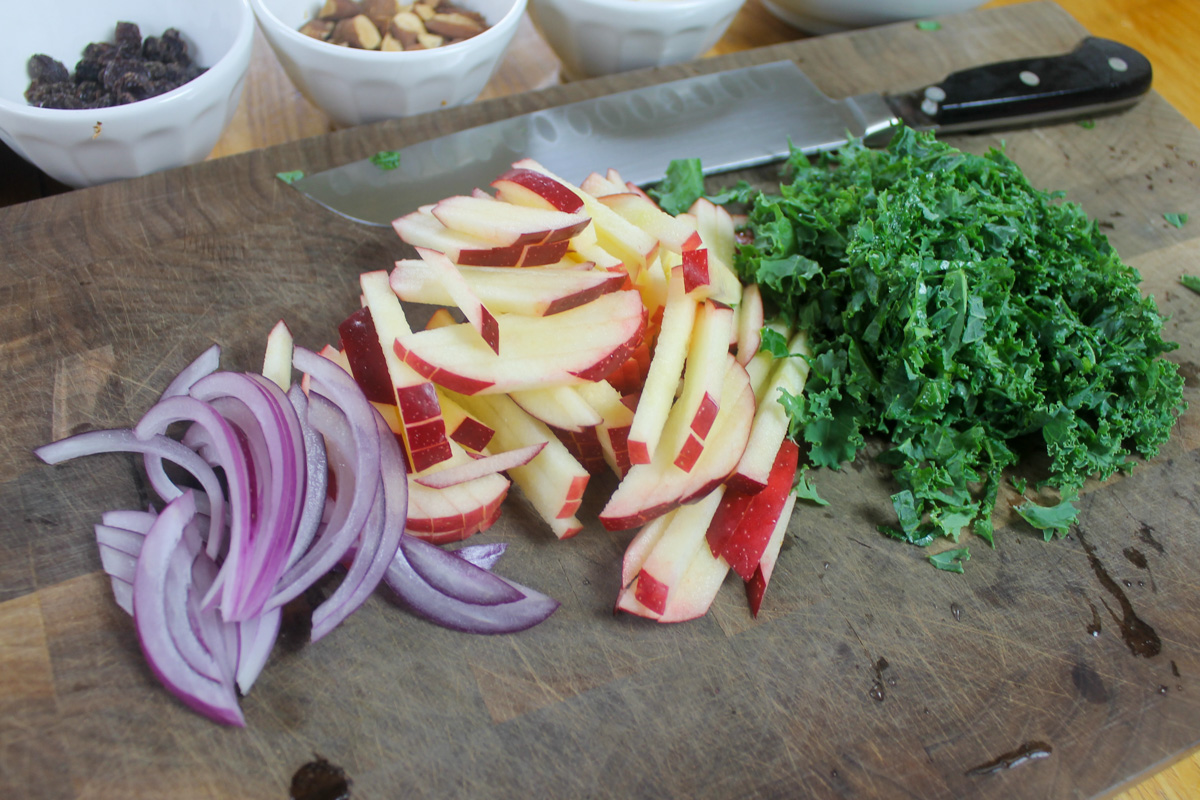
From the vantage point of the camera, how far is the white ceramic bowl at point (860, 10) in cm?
342

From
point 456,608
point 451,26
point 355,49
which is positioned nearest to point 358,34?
point 355,49

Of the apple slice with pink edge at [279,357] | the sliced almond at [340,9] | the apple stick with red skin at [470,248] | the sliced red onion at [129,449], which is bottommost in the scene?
the sliced red onion at [129,449]

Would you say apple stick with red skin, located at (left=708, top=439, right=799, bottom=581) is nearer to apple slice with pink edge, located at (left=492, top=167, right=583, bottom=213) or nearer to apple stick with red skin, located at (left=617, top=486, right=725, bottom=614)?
apple stick with red skin, located at (left=617, top=486, right=725, bottom=614)

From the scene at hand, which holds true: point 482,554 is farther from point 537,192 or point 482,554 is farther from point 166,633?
point 537,192

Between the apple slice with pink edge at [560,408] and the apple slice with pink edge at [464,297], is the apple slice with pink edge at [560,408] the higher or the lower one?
the lower one

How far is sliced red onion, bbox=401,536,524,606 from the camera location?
70.7 inches

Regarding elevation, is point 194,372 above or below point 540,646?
above

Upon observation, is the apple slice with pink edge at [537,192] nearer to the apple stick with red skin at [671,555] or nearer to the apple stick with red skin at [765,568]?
the apple stick with red skin at [671,555]

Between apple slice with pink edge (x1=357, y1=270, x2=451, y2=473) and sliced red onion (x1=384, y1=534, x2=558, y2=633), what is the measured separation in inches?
8.9

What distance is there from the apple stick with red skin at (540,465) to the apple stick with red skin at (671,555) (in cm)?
20

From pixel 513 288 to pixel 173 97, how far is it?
1161 millimetres

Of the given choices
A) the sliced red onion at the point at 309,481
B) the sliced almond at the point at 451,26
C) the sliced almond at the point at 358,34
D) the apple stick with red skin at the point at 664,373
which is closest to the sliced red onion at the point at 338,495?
the sliced red onion at the point at 309,481

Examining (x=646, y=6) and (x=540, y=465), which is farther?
(x=646, y=6)

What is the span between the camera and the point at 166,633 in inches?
62.9
